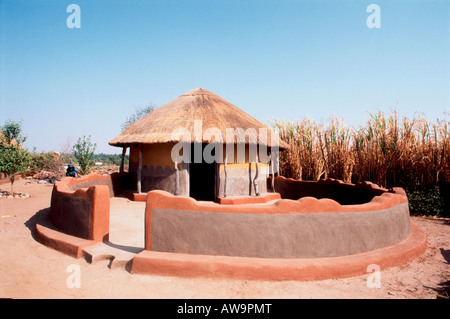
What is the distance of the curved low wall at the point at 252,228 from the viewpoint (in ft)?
12.9

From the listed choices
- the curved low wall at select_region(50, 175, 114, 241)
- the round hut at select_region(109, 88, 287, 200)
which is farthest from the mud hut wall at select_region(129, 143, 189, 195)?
the curved low wall at select_region(50, 175, 114, 241)

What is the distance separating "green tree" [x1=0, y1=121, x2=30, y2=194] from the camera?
36.9 ft

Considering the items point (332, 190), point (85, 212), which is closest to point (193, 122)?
point (332, 190)

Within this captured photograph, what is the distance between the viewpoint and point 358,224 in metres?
4.30

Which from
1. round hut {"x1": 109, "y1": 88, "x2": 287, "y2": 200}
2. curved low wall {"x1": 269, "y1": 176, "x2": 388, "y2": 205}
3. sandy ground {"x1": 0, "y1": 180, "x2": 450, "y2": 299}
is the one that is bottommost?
sandy ground {"x1": 0, "y1": 180, "x2": 450, "y2": 299}

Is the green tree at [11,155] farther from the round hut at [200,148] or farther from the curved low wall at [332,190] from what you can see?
the curved low wall at [332,190]

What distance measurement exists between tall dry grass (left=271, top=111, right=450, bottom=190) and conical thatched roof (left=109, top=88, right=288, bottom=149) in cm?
138

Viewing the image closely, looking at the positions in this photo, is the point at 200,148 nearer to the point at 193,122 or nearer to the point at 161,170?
the point at 193,122

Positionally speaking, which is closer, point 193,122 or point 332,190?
point 332,190

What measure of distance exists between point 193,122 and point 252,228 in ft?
20.2

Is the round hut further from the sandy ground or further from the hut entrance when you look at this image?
the sandy ground

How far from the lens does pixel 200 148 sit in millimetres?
9688

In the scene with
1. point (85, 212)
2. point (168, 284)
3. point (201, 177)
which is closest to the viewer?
point (168, 284)
